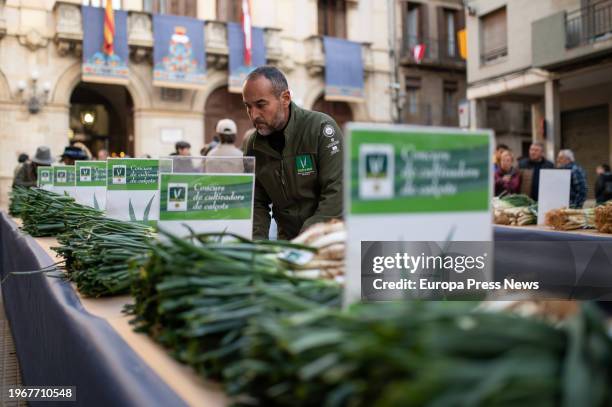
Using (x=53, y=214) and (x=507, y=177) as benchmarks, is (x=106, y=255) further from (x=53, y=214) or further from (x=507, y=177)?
(x=507, y=177)

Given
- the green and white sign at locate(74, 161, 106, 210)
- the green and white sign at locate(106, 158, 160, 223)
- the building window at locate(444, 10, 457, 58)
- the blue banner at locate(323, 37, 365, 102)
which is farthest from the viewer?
the building window at locate(444, 10, 457, 58)

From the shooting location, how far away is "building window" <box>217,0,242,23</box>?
1794 centimetres

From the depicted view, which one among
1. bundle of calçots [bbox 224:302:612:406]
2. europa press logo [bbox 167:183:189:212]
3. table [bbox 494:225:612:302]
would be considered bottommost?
table [bbox 494:225:612:302]

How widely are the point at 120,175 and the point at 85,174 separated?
0.96 m

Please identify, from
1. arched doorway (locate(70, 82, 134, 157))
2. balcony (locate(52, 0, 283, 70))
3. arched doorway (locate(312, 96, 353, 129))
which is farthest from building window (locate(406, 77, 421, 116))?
arched doorway (locate(70, 82, 134, 157))

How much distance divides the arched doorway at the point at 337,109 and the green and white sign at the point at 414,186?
18.7 meters

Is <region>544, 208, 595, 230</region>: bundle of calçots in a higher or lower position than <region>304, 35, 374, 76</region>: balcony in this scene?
lower

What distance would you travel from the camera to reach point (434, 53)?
2453 cm

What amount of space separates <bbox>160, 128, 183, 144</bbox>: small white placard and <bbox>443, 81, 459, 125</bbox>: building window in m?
11.7

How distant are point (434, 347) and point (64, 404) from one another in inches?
52.6

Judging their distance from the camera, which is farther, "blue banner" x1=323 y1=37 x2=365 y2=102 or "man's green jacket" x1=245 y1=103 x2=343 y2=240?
"blue banner" x1=323 y1=37 x2=365 y2=102

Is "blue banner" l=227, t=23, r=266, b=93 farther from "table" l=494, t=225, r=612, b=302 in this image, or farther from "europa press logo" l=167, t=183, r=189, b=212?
"europa press logo" l=167, t=183, r=189, b=212

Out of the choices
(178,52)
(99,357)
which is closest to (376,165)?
(99,357)

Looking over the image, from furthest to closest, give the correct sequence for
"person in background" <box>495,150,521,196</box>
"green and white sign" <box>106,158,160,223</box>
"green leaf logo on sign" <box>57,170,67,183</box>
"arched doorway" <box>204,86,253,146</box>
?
"arched doorway" <box>204,86,253,146</box> < "person in background" <box>495,150,521,196</box> < "green leaf logo on sign" <box>57,170,67,183</box> < "green and white sign" <box>106,158,160,223</box>
